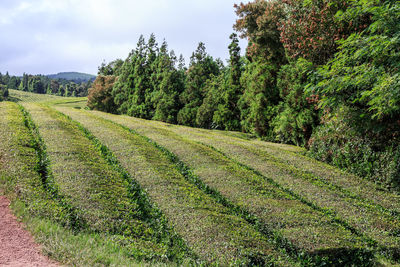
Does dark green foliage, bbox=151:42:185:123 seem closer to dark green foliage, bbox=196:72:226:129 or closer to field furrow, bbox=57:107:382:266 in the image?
dark green foliage, bbox=196:72:226:129

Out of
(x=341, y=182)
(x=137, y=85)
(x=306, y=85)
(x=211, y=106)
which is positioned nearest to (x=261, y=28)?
(x=306, y=85)

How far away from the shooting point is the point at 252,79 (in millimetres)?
26953

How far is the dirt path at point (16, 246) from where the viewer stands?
5912 millimetres

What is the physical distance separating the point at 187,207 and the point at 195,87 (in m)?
31.4

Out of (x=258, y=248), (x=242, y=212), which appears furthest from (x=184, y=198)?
(x=258, y=248)

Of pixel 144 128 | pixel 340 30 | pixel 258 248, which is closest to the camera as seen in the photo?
pixel 258 248

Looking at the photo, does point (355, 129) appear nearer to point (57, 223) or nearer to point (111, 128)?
point (57, 223)

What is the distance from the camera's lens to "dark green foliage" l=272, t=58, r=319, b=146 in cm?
2072

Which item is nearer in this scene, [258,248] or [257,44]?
[258,248]

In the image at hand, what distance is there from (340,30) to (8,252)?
16642 millimetres

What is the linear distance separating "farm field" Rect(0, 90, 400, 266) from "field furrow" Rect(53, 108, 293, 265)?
36 mm

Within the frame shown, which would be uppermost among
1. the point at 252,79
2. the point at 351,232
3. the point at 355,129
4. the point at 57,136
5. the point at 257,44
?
the point at 257,44

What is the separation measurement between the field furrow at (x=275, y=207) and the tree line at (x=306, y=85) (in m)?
4.42

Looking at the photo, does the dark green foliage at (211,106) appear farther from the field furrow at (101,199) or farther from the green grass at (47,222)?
the green grass at (47,222)
